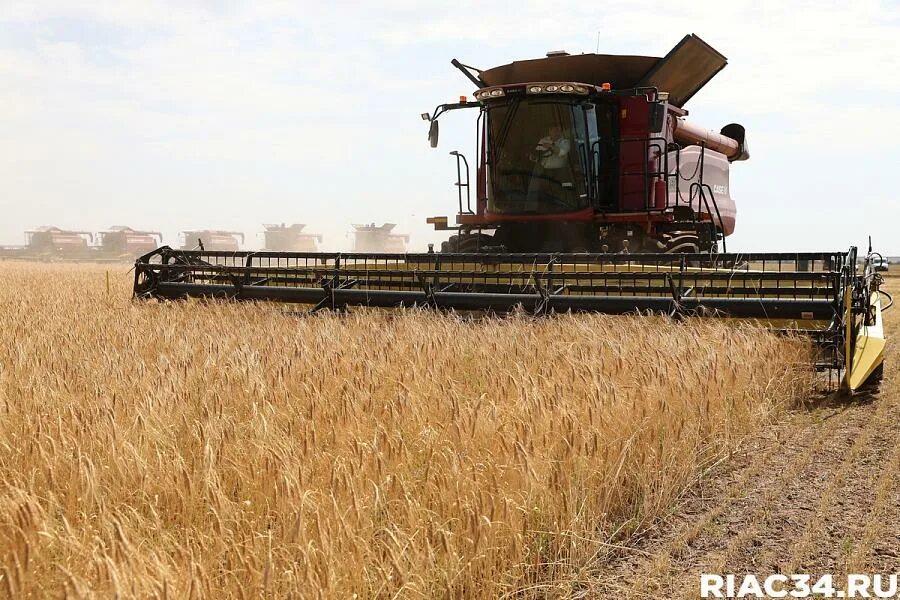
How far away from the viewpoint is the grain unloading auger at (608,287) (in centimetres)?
507

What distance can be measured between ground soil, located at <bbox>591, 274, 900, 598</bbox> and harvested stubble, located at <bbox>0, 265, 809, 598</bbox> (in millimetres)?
101

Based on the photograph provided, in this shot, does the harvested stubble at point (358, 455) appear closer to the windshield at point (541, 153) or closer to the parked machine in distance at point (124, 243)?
the windshield at point (541, 153)

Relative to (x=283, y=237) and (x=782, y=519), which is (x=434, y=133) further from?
(x=283, y=237)

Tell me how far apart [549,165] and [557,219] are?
21.0 inches

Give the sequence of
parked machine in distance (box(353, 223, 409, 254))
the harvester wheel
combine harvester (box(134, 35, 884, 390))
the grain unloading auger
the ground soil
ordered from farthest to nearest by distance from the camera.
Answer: parked machine in distance (box(353, 223, 409, 254)) → the harvester wheel → combine harvester (box(134, 35, 884, 390)) → the grain unloading auger → the ground soil

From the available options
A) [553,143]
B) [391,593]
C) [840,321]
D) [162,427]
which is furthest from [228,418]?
[553,143]

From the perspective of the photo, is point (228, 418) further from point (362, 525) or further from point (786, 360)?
point (786, 360)

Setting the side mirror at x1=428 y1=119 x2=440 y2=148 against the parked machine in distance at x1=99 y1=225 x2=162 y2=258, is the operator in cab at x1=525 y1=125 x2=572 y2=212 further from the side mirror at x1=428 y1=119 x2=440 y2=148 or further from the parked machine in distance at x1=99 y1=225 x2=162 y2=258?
the parked machine in distance at x1=99 y1=225 x2=162 y2=258

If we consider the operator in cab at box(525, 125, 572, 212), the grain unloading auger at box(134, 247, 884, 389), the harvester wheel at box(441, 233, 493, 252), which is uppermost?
the operator in cab at box(525, 125, 572, 212)

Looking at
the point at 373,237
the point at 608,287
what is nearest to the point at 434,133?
the point at 608,287

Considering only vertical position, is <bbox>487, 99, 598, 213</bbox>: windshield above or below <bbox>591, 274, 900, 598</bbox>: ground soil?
above

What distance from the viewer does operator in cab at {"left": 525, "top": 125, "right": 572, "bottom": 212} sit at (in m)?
7.94

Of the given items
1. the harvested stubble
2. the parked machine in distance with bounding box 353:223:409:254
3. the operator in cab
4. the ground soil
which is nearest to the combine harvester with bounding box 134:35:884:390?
the operator in cab

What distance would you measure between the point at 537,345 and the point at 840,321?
1856 mm
